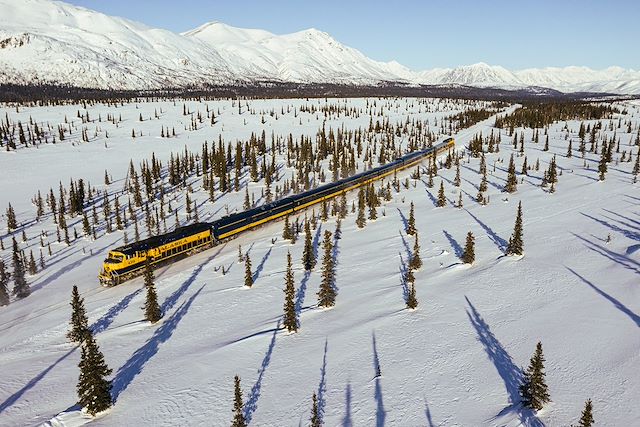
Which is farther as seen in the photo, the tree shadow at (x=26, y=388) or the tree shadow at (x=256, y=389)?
the tree shadow at (x=26, y=388)

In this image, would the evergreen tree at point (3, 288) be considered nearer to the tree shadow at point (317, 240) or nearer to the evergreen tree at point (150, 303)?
the evergreen tree at point (150, 303)

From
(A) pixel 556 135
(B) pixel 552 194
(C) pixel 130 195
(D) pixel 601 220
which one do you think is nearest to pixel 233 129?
(C) pixel 130 195

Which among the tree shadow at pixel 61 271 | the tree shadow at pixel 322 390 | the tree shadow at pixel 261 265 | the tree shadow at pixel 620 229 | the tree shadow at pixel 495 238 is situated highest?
the tree shadow at pixel 620 229

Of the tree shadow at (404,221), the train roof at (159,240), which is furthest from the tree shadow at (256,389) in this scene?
the tree shadow at (404,221)

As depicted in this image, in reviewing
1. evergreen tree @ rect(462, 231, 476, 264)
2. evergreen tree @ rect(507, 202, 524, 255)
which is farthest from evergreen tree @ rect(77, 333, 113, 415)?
evergreen tree @ rect(507, 202, 524, 255)

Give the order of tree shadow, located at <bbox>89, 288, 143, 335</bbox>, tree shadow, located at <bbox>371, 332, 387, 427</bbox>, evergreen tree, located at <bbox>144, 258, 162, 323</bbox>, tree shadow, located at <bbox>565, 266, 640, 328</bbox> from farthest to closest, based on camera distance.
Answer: tree shadow, located at <bbox>89, 288, 143, 335</bbox>, evergreen tree, located at <bbox>144, 258, 162, 323</bbox>, tree shadow, located at <bbox>565, 266, 640, 328</bbox>, tree shadow, located at <bbox>371, 332, 387, 427</bbox>

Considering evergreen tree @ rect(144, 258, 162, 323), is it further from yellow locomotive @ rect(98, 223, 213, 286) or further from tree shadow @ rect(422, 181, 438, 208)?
tree shadow @ rect(422, 181, 438, 208)

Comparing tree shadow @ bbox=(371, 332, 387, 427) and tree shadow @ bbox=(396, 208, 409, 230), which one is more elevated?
tree shadow @ bbox=(396, 208, 409, 230)
